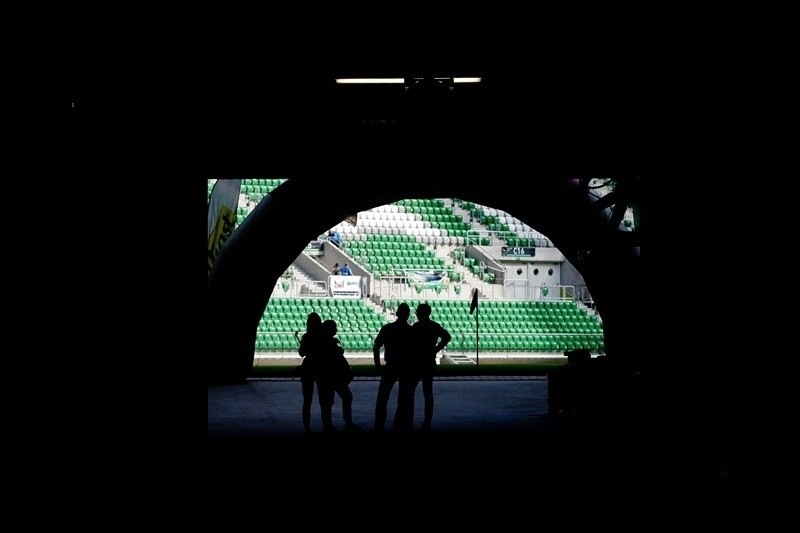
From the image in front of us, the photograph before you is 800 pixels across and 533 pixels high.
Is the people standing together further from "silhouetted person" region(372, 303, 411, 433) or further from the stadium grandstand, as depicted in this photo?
the stadium grandstand

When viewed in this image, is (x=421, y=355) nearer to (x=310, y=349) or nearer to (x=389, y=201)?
(x=310, y=349)

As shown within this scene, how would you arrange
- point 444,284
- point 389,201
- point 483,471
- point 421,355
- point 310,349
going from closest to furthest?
point 483,471, point 421,355, point 310,349, point 389,201, point 444,284

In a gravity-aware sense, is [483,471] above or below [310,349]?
below

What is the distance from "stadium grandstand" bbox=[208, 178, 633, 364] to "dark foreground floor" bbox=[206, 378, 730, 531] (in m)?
17.6

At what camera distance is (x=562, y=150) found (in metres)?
9.78

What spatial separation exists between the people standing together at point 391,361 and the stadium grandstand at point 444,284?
18753mm

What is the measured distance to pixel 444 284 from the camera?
37.5 meters

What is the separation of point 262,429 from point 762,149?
25.8 feet

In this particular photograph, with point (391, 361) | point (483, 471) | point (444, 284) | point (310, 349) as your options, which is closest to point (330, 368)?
point (310, 349)

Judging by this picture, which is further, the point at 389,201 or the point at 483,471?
the point at 389,201

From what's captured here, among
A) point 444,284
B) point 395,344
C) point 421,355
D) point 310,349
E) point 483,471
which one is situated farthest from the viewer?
point 444,284

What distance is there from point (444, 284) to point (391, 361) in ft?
86.1

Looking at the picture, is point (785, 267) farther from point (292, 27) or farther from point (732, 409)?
point (292, 27)

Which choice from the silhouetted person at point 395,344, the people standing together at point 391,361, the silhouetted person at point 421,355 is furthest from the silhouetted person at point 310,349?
the silhouetted person at point 421,355
